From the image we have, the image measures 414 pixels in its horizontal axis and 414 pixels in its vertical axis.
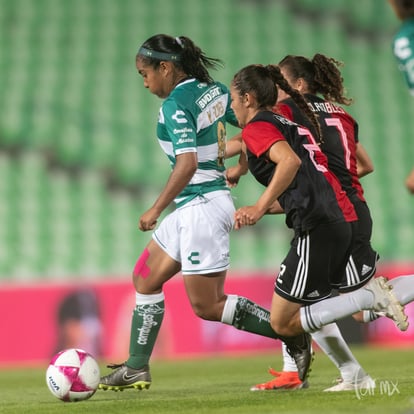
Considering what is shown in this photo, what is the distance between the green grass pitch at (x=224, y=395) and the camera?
15.5ft

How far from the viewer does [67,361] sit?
18.2 ft

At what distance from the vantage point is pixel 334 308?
199 inches

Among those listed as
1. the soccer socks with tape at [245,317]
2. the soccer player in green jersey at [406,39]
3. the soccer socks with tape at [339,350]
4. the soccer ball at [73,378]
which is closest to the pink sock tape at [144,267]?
the soccer socks with tape at [245,317]

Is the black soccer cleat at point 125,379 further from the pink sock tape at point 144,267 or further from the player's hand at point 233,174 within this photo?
the player's hand at point 233,174

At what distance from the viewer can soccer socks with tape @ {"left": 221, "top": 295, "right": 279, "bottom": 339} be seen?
581 centimetres

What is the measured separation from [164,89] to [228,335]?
4.99m

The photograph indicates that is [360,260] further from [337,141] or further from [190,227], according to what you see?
[190,227]

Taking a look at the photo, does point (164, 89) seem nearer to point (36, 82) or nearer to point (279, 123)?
point (279, 123)

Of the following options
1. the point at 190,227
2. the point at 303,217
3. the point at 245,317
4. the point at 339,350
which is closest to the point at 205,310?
the point at 245,317

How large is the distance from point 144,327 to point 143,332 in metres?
0.03

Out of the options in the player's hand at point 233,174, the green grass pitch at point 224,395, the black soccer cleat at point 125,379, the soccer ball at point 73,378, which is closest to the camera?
the green grass pitch at point 224,395

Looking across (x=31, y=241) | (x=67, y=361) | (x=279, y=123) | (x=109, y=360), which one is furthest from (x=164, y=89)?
(x=31, y=241)

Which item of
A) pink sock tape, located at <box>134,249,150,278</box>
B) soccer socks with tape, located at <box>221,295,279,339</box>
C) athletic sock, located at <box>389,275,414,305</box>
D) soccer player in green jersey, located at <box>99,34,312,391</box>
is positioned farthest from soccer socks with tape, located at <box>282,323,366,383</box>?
pink sock tape, located at <box>134,249,150,278</box>

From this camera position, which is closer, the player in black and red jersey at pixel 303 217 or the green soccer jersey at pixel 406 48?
the green soccer jersey at pixel 406 48
